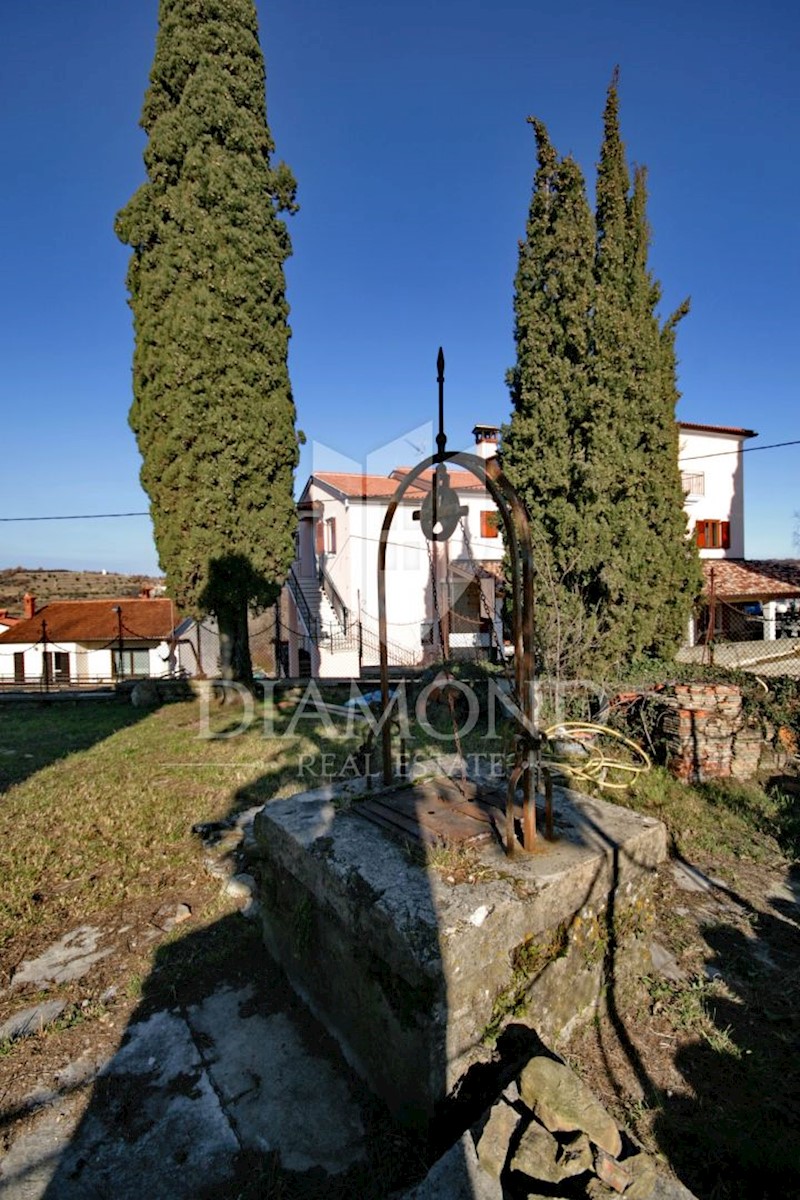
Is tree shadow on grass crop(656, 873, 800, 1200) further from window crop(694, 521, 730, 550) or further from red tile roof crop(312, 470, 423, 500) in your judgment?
window crop(694, 521, 730, 550)

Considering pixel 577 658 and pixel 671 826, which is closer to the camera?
pixel 671 826

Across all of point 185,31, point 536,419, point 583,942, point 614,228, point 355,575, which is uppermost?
point 185,31

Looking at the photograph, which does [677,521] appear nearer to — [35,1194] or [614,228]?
[614,228]

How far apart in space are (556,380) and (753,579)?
43.5 ft

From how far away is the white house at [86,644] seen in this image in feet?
79.5

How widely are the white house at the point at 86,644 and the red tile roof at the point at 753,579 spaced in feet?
67.6

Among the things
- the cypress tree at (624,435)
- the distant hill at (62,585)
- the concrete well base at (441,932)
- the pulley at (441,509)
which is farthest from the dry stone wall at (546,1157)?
the distant hill at (62,585)

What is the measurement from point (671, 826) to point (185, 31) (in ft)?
45.1

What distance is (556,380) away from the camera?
955 centimetres

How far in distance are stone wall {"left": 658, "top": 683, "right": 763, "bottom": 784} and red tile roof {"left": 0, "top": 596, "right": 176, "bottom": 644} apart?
70.8ft

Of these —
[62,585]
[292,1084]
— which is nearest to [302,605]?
[292,1084]

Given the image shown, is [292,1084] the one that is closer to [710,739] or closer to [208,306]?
[710,739]

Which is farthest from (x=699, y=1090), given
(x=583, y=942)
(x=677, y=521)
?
(x=677, y=521)

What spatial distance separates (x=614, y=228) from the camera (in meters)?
9.72
